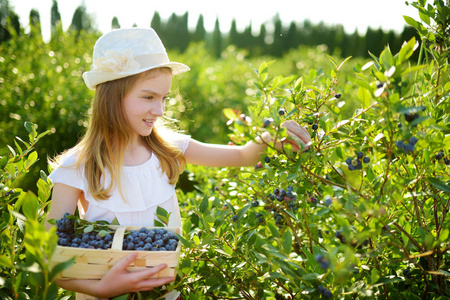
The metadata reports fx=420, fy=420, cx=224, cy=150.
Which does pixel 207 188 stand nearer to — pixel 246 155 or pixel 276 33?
pixel 246 155

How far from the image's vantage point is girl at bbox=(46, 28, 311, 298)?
174 centimetres

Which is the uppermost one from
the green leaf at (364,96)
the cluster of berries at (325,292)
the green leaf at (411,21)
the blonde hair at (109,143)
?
the green leaf at (411,21)

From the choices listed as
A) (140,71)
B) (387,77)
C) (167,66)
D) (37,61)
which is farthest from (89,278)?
(37,61)

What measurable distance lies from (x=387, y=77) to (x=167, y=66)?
3.37 ft

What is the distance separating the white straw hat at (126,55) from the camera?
1785 millimetres

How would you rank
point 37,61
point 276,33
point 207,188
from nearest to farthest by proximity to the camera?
point 207,188 → point 37,61 → point 276,33

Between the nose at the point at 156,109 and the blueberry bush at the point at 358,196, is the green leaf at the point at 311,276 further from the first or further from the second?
the nose at the point at 156,109

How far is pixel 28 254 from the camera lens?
1187 millimetres

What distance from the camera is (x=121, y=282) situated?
51.8 inches

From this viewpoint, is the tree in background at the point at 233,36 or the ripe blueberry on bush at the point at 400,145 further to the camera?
the tree in background at the point at 233,36

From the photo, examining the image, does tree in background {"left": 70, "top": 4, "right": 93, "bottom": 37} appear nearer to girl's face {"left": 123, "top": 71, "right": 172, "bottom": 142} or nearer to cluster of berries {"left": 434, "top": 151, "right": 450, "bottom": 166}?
girl's face {"left": 123, "top": 71, "right": 172, "bottom": 142}

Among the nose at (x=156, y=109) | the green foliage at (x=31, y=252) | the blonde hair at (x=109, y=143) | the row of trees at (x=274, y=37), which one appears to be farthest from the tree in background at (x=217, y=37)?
the green foliage at (x=31, y=252)

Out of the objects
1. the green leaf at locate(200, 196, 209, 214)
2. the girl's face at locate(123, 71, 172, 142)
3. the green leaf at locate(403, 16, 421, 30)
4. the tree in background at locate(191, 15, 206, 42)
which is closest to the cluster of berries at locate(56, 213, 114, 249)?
the green leaf at locate(200, 196, 209, 214)

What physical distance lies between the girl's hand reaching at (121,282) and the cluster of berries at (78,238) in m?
0.11
